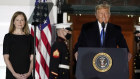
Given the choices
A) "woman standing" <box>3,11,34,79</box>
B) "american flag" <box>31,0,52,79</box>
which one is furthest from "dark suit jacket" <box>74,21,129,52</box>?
"american flag" <box>31,0,52,79</box>

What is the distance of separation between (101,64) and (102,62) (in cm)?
2

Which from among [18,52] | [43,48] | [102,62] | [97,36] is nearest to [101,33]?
[97,36]

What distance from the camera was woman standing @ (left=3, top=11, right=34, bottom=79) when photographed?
157 inches

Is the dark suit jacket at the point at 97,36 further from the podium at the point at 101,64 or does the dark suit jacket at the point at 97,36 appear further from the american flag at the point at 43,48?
the american flag at the point at 43,48

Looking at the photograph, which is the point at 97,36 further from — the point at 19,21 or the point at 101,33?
the point at 19,21

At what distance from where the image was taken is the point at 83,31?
394 cm

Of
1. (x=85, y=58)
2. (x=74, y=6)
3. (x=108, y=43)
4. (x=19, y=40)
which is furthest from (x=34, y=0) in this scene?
(x=85, y=58)

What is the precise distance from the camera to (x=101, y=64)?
10.3 ft

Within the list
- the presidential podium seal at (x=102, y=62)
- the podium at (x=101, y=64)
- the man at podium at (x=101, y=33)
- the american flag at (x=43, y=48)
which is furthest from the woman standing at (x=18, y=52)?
the presidential podium seal at (x=102, y=62)

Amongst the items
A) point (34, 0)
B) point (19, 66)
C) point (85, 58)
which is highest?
point (34, 0)

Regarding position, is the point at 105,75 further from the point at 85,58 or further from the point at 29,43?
the point at 29,43

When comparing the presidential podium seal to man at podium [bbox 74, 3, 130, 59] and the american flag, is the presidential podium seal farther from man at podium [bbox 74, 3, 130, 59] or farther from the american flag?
the american flag

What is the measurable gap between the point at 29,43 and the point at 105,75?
4.19 ft

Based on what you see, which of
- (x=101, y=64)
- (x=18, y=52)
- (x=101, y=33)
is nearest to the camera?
(x=101, y=64)
